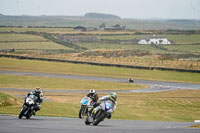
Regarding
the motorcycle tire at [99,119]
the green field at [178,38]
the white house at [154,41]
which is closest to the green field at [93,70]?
the motorcycle tire at [99,119]

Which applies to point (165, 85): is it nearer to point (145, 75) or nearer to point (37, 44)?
point (145, 75)

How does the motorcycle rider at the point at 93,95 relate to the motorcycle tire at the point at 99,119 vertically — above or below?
above

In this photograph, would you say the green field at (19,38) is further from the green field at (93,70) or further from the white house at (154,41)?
the green field at (93,70)

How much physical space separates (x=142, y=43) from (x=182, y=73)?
310 feet

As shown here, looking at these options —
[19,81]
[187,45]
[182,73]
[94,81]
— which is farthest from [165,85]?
[187,45]

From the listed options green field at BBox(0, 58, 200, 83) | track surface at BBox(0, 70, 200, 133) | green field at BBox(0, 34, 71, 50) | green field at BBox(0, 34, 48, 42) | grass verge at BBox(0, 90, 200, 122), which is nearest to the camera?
track surface at BBox(0, 70, 200, 133)

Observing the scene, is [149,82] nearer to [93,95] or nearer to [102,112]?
[93,95]

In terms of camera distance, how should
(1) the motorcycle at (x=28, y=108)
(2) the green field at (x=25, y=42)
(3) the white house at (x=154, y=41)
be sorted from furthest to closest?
(3) the white house at (x=154, y=41)
(2) the green field at (x=25, y=42)
(1) the motorcycle at (x=28, y=108)

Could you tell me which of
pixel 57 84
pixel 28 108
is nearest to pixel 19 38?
pixel 57 84

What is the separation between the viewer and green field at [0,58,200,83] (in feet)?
247

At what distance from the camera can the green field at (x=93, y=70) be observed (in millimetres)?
75250

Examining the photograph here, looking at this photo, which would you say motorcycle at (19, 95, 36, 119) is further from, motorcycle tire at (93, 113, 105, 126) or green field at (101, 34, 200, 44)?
green field at (101, 34, 200, 44)

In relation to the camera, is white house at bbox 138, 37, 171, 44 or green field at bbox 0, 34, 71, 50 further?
white house at bbox 138, 37, 171, 44

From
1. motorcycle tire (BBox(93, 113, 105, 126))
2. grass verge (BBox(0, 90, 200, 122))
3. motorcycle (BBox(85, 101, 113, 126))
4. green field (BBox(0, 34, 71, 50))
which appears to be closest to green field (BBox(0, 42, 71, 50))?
green field (BBox(0, 34, 71, 50))
